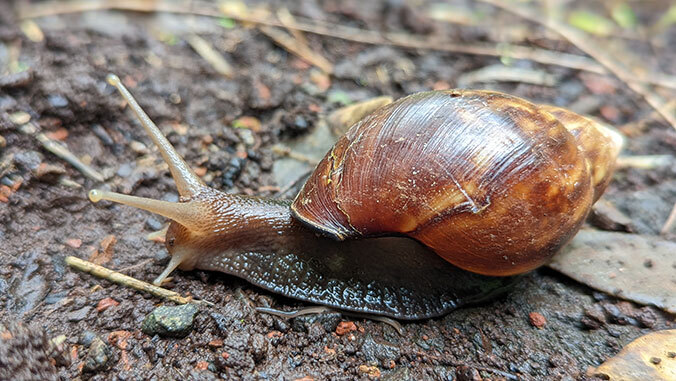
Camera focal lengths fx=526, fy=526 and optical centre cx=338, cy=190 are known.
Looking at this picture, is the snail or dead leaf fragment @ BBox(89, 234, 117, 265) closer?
the snail

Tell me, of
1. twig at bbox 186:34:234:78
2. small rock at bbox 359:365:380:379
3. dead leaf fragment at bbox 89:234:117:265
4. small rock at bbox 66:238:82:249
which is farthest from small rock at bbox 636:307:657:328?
twig at bbox 186:34:234:78

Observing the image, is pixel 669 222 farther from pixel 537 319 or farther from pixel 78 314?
pixel 78 314

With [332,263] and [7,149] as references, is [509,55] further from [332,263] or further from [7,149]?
[7,149]

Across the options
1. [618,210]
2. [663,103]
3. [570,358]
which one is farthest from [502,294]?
[663,103]

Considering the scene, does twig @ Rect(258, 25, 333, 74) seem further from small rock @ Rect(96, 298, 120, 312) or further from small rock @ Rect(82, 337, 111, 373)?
small rock @ Rect(82, 337, 111, 373)

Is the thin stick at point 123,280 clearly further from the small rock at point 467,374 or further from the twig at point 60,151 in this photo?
the small rock at point 467,374

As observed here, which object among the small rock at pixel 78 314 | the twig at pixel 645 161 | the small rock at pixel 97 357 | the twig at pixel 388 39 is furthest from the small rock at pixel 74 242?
the twig at pixel 645 161
